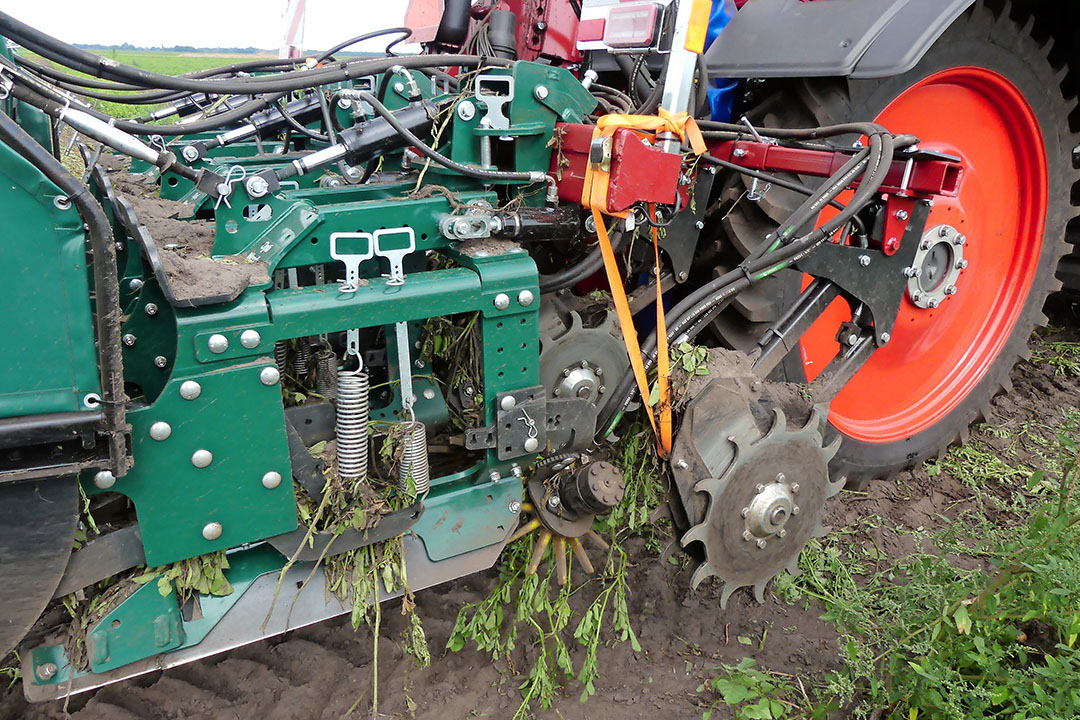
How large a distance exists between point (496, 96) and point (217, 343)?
0.94m

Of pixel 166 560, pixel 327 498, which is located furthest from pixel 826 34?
pixel 166 560

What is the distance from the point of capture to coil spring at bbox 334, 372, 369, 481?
5.44 feet

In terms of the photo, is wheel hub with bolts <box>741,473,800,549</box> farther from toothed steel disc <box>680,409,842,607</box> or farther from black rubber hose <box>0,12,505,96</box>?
black rubber hose <box>0,12,505,96</box>

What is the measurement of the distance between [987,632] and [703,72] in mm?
1581

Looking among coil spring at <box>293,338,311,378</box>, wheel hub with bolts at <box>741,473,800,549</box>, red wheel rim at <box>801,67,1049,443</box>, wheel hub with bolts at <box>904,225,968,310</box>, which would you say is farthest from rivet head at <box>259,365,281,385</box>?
wheel hub with bolts at <box>904,225,968,310</box>

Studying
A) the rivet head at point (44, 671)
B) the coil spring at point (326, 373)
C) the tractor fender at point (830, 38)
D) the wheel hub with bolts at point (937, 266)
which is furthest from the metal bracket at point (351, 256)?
the wheel hub with bolts at point (937, 266)

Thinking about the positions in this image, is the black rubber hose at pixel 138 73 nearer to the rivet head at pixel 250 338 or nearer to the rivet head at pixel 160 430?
the rivet head at pixel 250 338

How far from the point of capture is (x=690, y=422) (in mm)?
1896

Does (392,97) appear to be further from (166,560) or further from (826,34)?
(166,560)

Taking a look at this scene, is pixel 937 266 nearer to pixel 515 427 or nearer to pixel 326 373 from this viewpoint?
pixel 515 427

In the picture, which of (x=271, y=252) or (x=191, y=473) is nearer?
(x=191, y=473)

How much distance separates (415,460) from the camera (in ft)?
5.82

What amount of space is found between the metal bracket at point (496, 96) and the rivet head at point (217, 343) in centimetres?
87

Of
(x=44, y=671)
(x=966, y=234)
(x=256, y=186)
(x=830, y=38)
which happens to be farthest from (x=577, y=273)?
(x=966, y=234)
